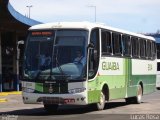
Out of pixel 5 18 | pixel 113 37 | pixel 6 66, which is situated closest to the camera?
pixel 113 37

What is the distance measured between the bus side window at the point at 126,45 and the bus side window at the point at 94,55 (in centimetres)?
348

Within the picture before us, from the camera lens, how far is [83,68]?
19.7 meters

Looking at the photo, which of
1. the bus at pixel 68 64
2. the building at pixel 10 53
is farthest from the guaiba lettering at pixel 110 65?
the building at pixel 10 53

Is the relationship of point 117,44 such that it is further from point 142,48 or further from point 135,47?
point 142,48

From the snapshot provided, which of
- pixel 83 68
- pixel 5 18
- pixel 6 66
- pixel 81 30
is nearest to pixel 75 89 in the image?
pixel 83 68

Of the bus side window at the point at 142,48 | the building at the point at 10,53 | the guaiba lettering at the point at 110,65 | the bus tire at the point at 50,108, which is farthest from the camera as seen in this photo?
the building at the point at 10,53

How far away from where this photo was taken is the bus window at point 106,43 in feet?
70.4

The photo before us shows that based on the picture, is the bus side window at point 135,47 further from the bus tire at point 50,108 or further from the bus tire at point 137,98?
the bus tire at point 50,108

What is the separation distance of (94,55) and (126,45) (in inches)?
174

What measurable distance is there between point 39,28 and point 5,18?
1636 centimetres

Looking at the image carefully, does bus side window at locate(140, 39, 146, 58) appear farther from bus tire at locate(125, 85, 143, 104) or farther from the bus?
the bus

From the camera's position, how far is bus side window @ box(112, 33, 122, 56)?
74.9 feet

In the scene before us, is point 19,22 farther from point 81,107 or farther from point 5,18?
point 81,107

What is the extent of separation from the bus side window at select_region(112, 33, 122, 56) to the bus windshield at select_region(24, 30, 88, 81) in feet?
9.63
